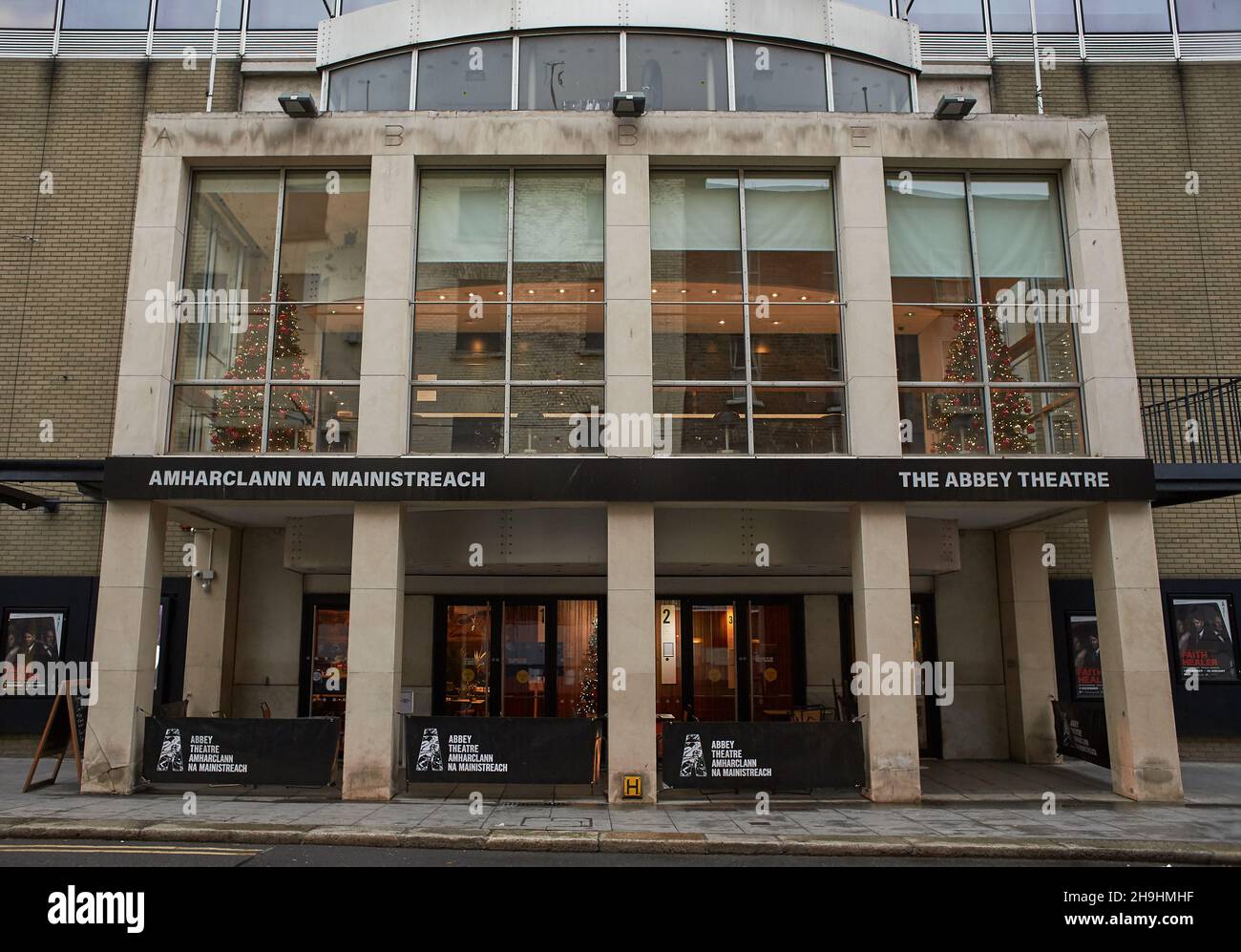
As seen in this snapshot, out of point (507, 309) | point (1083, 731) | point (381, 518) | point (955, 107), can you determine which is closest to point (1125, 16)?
point (955, 107)

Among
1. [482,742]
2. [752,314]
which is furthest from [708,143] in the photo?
[482,742]

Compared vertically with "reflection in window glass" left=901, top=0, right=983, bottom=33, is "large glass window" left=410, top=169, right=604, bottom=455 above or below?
below

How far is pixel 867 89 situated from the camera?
16953mm

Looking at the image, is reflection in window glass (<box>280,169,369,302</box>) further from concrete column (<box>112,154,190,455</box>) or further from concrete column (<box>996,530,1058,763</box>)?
concrete column (<box>996,530,1058,763</box>)

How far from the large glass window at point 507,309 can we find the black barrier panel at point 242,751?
4.58m

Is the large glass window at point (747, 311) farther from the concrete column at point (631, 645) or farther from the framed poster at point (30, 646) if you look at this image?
the framed poster at point (30, 646)

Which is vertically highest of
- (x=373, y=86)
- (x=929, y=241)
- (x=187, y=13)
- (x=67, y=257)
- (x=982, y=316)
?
(x=187, y=13)

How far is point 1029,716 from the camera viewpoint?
16109 mm

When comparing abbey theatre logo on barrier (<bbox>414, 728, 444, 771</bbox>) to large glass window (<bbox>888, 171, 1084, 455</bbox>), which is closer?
abbey theatre logo on barrier (<bbox>414, 728, 444, 771</bbox>)

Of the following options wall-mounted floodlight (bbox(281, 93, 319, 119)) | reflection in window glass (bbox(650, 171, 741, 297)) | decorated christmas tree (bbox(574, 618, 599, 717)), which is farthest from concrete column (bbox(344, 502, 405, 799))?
wall-mounted floodlight (bbox(281, 93, 319, 119))

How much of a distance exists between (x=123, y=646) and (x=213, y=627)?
3.54m

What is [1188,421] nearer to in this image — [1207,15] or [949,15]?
[1207,15]

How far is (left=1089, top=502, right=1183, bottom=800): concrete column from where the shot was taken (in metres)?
12.6

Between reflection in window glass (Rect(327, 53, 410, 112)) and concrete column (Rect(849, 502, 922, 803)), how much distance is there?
11.5 m
